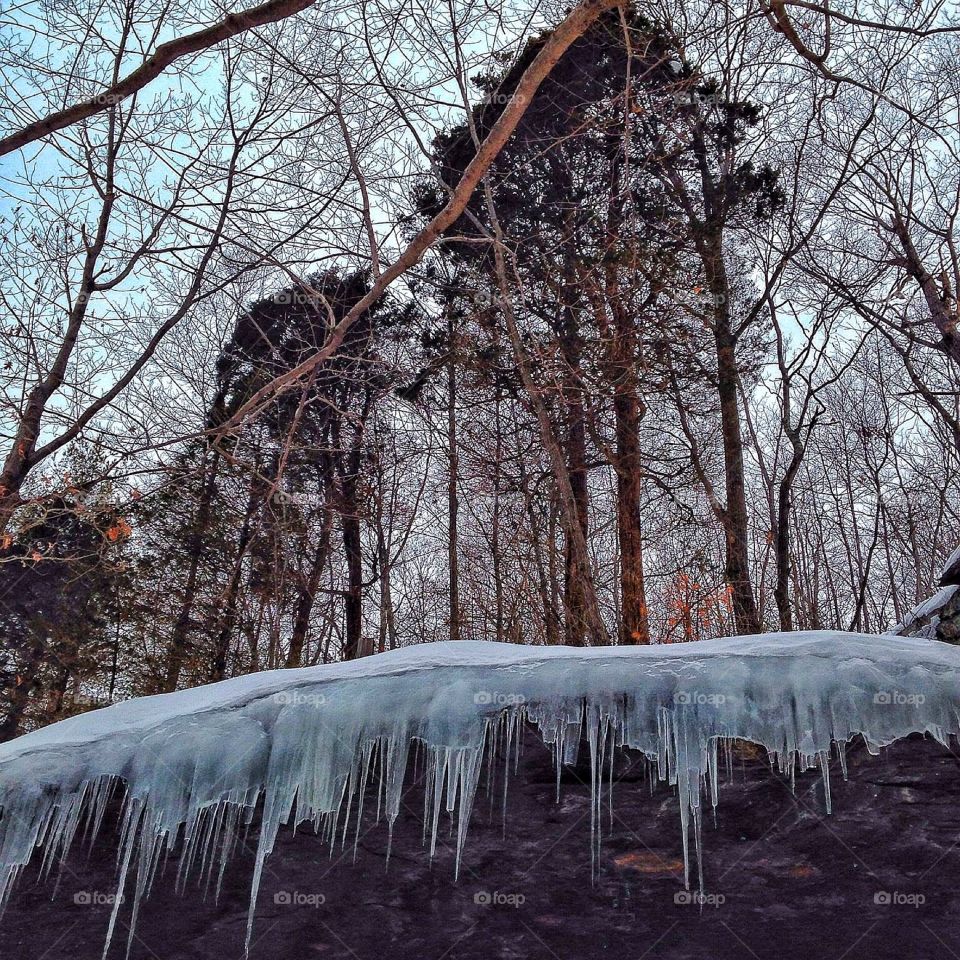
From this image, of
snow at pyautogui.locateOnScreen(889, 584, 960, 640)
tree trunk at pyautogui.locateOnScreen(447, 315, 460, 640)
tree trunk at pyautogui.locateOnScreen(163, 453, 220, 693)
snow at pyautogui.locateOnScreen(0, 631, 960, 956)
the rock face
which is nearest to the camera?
snow at pyautogui.locateOnScreen(0, 631, 960, 956)

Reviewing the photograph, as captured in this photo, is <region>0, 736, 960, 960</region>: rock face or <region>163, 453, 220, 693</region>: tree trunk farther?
<region>163, 453, 220, 693</region>: tree trunk

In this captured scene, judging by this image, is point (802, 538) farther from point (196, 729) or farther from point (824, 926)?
point (196, 729)

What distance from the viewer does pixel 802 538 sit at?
1423cm

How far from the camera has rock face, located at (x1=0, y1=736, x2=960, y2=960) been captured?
278 cm

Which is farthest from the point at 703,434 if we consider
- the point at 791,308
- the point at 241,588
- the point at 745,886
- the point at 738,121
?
the point at 745,886

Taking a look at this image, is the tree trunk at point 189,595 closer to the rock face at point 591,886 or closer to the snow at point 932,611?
the rock face at point 591,886

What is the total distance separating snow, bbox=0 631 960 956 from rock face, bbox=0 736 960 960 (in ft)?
0.31

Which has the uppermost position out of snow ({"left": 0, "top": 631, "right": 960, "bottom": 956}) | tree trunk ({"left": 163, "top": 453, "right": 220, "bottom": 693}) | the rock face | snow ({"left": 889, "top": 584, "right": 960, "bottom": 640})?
tree trunk ({"left": 163, "top": 453, "right": 220, "bottom": 693})

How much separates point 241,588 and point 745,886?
31.8ft

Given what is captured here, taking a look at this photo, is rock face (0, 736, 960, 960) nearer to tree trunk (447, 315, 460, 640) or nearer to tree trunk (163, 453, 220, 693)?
tree trunk (447, 315, 460, 640)

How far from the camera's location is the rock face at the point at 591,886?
2783mm

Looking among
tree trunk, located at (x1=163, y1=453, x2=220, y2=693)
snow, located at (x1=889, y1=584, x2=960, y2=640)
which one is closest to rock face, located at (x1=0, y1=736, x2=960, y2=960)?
snow, located at (x1=889, y1=584, x2=960, y2=640)

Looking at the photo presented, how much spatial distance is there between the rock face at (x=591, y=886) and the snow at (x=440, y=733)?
0.10 meters

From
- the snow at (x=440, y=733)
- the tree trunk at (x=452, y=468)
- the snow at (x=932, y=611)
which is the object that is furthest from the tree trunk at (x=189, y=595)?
the snow at (x=932, y=611)
